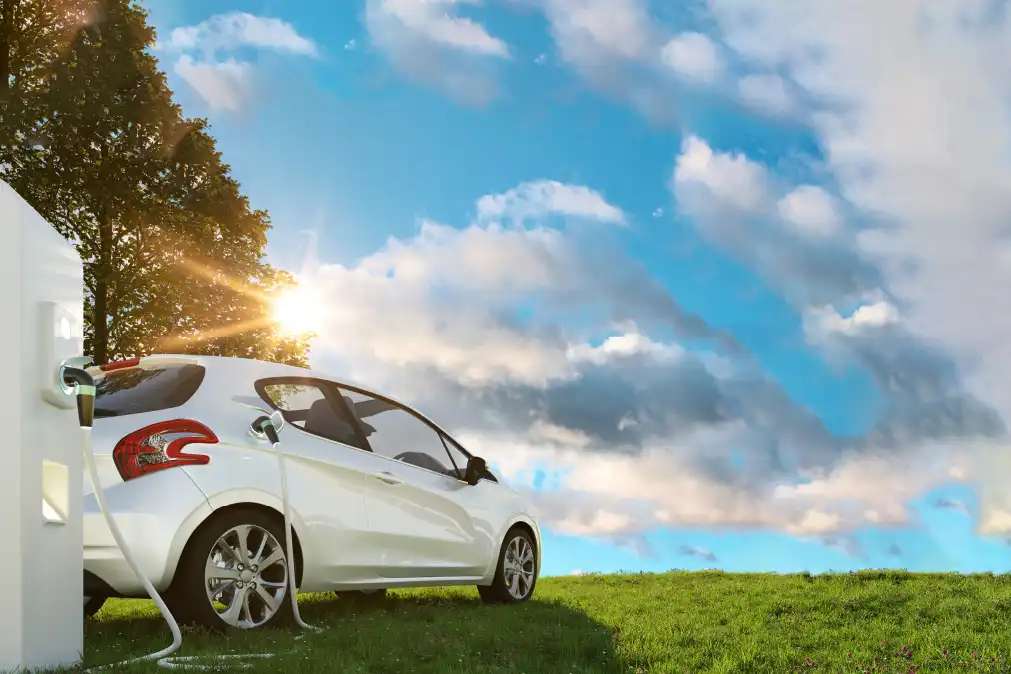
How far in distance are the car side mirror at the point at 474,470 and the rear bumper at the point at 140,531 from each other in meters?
3.24

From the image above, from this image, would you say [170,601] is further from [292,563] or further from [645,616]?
[645,616]

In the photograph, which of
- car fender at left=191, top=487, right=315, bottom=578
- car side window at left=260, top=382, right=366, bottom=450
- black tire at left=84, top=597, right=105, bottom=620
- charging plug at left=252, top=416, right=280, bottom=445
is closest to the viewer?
car fender at left=191, top=487, right=315, bottom=578

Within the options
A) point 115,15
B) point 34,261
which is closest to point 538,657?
point 34,261

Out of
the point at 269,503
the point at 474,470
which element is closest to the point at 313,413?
the point at 269,503

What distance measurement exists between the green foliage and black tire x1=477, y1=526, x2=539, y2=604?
9.63 metres

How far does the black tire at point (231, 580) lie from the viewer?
6137mm

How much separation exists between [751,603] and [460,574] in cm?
272

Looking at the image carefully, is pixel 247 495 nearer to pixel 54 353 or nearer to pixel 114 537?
pixel 114 537

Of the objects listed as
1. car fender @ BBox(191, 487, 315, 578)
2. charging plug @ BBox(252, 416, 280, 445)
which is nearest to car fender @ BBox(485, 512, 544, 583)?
car fender @ BBox(191, 487, 315, 578)

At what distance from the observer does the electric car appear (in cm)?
609

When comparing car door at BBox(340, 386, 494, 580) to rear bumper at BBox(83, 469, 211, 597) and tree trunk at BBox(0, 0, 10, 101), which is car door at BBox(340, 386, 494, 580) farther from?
tree trunk at BBox(0, 0, 10, 101)

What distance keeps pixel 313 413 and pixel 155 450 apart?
1.54 meters

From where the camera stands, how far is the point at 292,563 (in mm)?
6637

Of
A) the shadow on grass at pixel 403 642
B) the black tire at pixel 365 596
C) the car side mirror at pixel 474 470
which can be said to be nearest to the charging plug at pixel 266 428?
the shadow on grass at pixel 403 642
